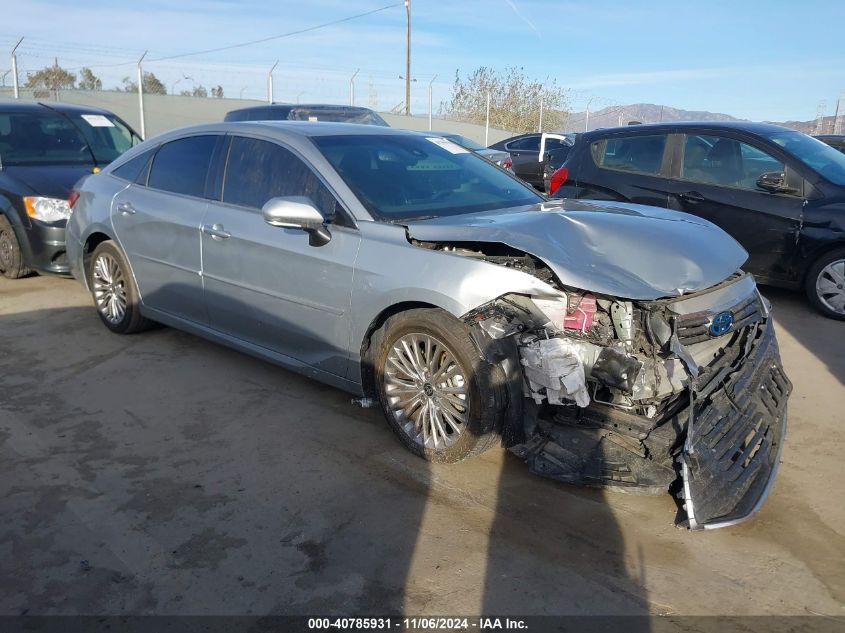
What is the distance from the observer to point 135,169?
561 cm

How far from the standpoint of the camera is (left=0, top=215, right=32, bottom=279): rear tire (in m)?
7.38

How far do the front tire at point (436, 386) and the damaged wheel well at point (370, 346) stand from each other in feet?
0.18

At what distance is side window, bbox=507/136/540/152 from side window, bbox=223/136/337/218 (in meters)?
13.5

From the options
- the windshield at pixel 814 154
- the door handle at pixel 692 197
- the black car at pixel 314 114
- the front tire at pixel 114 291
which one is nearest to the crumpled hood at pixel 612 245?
the front tire at pixel 114 291

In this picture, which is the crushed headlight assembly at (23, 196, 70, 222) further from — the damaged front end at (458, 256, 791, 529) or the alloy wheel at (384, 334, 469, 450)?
the damaged front end at (458, 256, 791, 529)

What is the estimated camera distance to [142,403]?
4578 millimetres

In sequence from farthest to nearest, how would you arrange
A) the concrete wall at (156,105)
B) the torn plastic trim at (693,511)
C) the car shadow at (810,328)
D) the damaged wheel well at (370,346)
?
the concrete wall at (156,105)
the car shadow at (810,328)
the damaged wheel well at (370,346)
the torn plastic trim at (693,511)

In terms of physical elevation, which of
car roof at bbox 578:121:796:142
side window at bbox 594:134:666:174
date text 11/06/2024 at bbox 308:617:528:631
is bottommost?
date text 11/06/2024 at bbox 308:617:528:631

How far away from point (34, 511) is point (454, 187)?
289cm

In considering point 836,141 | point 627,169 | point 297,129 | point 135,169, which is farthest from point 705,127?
point 836,141

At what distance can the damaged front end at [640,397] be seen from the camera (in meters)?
3.18

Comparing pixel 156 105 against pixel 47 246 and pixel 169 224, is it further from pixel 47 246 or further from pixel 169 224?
pixel 169 224

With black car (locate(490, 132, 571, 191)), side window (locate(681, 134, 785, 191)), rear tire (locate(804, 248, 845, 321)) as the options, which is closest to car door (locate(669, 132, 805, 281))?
side window (locate(681, 134, 785, 191))

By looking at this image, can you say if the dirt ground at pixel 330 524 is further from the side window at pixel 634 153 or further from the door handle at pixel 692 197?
the side window at pixel 634 153
